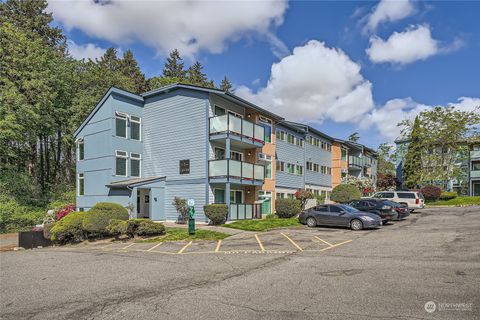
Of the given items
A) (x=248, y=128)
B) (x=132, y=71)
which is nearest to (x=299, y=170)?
(x=248, y=128)

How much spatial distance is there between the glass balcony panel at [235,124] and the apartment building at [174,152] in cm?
7

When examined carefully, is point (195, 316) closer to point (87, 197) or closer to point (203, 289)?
point (203, 289)

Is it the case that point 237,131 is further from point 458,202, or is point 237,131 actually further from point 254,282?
point 458,202

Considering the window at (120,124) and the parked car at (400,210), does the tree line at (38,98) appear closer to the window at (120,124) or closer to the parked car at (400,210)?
the window at (120,124)

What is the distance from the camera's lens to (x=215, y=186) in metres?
25.4

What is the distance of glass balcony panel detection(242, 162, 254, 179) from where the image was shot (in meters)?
25.8

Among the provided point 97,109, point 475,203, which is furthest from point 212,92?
point 475,203

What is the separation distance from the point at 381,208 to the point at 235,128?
36.1 feet

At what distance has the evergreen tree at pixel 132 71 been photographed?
5897 cm

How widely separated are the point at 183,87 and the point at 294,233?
1346cm

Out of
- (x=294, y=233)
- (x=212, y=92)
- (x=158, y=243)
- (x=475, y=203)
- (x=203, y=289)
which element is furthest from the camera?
(x=475, y=203)

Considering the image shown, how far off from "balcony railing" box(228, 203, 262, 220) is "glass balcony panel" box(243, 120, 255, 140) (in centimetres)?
508

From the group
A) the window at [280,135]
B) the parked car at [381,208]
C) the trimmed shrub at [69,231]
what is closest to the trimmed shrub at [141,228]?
the trimmed shrub at [69,231]

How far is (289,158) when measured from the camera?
35.1 meters
